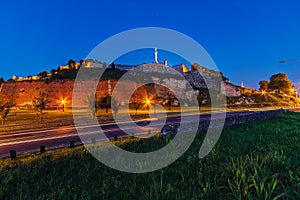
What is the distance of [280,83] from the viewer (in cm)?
8562

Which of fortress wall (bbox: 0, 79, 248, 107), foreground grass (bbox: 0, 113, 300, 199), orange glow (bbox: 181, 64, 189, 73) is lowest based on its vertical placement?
foreground grass (bbox: 0, 113, 300, 199)

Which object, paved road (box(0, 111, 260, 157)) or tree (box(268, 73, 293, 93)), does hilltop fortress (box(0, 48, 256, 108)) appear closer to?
tree (box(268, 73, 293, 93))

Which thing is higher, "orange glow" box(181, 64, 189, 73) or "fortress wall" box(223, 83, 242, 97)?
"orange glow" box(181, 64, 189, 73)

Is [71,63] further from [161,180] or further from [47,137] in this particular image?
[161,180]

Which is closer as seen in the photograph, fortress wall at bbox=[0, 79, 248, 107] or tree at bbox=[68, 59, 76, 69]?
fortress wall at bbox=[0, 79, 248, 107]

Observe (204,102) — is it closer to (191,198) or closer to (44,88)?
(44,88)

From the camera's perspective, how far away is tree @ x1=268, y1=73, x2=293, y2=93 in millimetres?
83938

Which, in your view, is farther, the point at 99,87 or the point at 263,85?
the point at 263,85

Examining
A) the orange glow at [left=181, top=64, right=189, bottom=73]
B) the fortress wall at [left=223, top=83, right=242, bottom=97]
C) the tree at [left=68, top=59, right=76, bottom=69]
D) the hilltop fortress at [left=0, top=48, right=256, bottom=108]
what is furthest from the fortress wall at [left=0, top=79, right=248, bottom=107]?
the orange glow at [left=181, top=64, right=189, bottom=73]

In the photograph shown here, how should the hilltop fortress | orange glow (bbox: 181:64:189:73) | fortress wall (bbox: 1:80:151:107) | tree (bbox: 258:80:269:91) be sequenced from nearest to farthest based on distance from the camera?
the hilltop fortress, fortress wall (bbox: 1:80:151:107), tree (bbox: 258:80:269:91), orange glow (bbox: 181:64:189:73)

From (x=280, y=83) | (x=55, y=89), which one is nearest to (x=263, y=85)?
(x=280, y=83)

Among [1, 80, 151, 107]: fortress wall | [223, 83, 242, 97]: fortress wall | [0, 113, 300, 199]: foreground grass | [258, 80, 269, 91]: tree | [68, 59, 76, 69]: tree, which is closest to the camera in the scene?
[0, 113, 300, 199]: foreground grass

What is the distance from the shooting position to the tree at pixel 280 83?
275 feet

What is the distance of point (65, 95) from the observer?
58.0m
